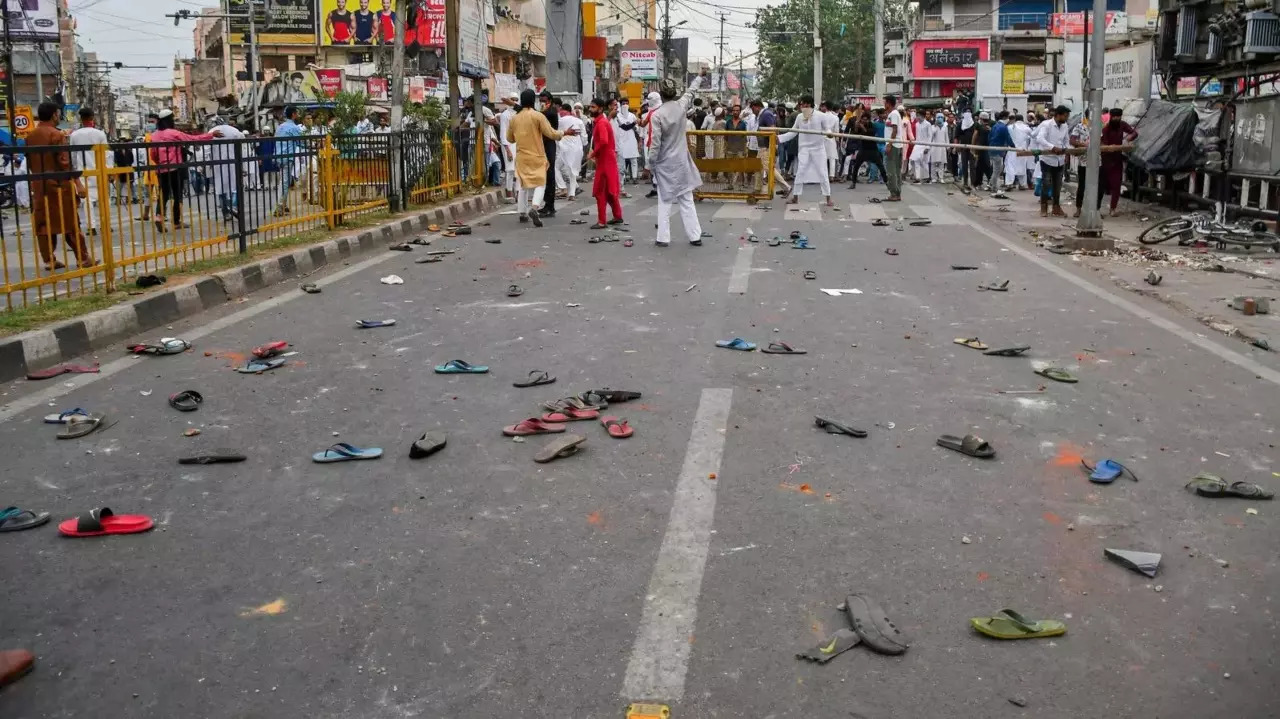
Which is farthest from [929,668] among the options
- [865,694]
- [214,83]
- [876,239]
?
[214,83]

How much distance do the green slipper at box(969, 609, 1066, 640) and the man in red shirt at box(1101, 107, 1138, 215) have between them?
15229 millimetres

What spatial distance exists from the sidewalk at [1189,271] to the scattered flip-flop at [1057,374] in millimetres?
1909

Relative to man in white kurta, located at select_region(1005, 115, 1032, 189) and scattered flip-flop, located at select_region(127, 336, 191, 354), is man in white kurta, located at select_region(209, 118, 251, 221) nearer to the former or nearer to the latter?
scattered flip-flop, located at select_region(127, 336, 191, 354)

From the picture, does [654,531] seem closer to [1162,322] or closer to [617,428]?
[617,428]

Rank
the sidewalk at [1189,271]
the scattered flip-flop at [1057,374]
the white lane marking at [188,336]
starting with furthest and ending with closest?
the sidewalk at [1189,271] < the scattered flip-flop at [1057,374] < the white lane marking at [188,336]

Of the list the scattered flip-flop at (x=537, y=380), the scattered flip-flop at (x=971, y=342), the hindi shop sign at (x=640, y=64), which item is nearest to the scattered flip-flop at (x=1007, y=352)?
the scattered flip-flop at (x=971, y=342)

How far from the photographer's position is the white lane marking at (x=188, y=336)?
6.41m

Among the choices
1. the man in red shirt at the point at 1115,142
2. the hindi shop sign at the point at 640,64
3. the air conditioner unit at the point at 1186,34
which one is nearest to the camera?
the man in red shirt at the point at 1115,142

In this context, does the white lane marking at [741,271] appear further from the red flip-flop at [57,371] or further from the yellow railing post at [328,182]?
the red flip-flop at [57,371]

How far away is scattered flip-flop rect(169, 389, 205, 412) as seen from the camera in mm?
6198

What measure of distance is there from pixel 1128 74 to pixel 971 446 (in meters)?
19.7

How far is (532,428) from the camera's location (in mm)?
5668

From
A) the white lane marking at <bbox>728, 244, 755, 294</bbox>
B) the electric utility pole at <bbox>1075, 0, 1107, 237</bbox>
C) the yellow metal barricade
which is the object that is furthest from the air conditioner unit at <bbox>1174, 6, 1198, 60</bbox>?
the white lane marking at <bbox>728, 244, 755, 294</bbox>

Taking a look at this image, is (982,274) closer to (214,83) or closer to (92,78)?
(214,83)
